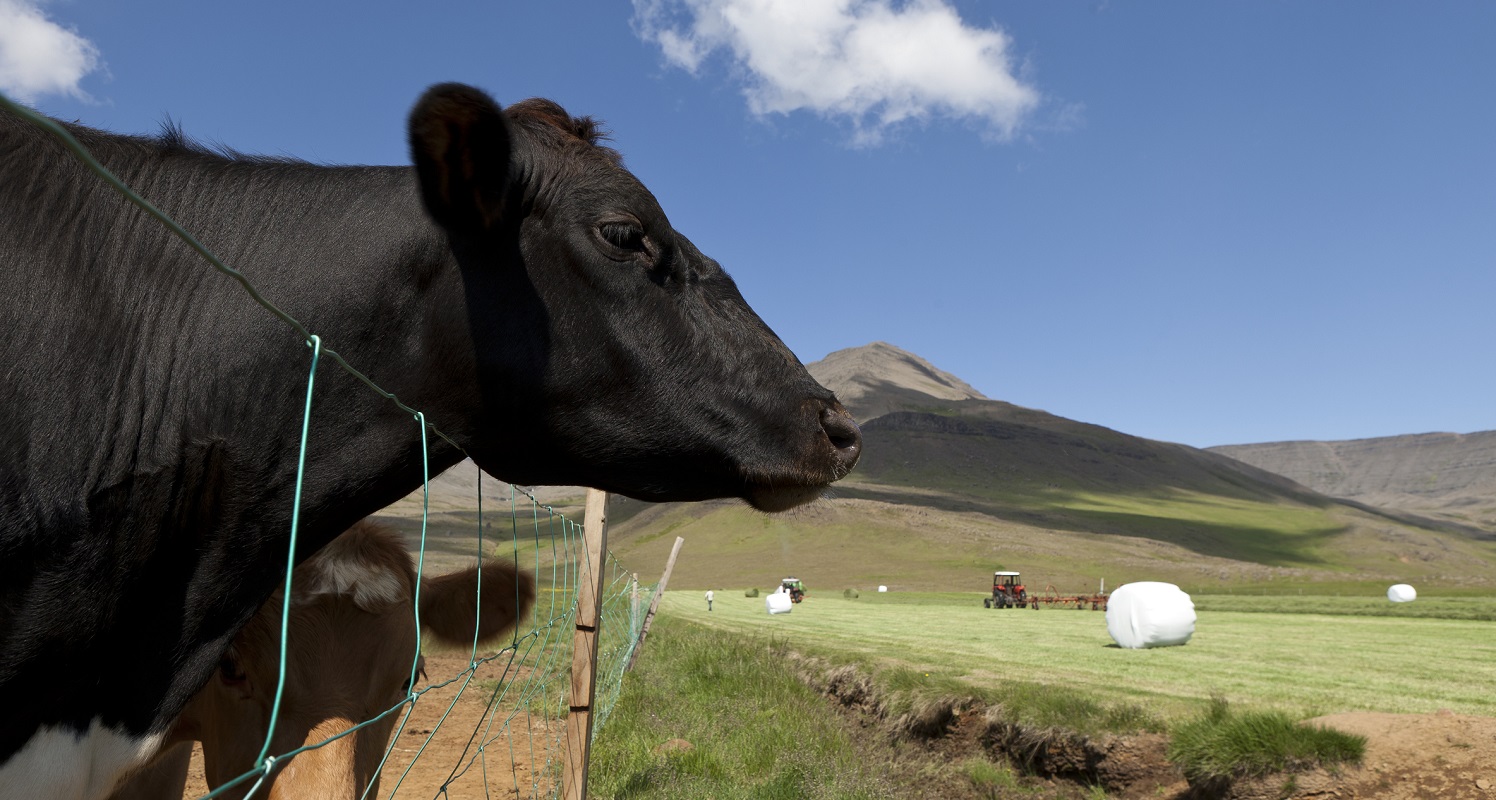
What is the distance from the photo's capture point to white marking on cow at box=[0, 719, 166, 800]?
1539 millimetres

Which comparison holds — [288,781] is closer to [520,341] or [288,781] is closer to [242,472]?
[242,472]

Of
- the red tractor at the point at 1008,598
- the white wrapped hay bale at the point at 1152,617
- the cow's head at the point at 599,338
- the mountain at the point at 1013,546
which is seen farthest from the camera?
the mountain at the point at 1013,546

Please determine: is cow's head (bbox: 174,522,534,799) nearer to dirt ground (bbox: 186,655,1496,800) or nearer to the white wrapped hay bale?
dirt ground (bbox: 186,655,1496,800)

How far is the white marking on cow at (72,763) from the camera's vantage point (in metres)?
1.54

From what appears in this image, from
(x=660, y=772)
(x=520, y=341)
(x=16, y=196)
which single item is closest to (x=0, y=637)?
(x=16, y=196)

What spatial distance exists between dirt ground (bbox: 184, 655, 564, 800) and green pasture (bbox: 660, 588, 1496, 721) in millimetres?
5529

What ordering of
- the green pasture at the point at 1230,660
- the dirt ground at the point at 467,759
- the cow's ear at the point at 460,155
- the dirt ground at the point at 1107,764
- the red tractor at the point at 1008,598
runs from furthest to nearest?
the red tractor at the point at 1008,598 < the green pasture at the point at 1230,660 < the dirt ground at the point at 467,759 < the dirt ground at the point at 1107,764 < the cow's ear at the point at 460,155

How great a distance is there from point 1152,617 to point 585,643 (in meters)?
17.4

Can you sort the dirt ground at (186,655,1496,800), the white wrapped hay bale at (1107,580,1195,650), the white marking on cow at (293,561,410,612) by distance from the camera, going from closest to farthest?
the white marking on cow at (293,561,410,612), the dirt ground at (186,655,1496,800), the white wrapped hay bale at (1107,580,1195,650)

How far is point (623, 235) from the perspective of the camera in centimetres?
218

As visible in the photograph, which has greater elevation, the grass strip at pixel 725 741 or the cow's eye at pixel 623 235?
the cow's eye at pixel 623 235

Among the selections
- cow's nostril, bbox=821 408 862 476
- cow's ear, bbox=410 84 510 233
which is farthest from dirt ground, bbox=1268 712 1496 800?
cow's ear, bbox=410 84 510 233

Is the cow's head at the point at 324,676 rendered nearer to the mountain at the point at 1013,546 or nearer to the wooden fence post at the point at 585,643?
the wooden fence post at the point at 585,643

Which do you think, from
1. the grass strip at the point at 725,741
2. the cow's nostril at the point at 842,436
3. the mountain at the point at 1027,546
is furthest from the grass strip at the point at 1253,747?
the mountain at the point at 1027,546
